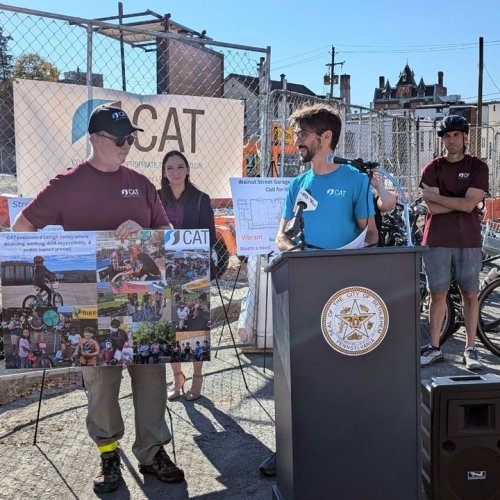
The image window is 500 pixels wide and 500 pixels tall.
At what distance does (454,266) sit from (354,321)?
9.63ft

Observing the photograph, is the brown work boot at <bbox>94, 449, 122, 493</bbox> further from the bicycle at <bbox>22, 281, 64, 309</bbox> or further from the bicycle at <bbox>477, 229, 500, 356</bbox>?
the bicycle at <bbox>477, 229, 500, 356</bbox>

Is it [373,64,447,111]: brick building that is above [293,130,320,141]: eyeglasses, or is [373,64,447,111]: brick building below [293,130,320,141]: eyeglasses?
above

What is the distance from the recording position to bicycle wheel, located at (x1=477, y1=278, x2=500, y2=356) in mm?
5461

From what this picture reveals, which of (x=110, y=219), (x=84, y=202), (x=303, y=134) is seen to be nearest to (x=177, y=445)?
(x=110, y=219)

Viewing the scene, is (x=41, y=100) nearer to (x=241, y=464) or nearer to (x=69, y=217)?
(x=69, y=217)

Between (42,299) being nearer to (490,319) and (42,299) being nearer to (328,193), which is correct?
(328,193)

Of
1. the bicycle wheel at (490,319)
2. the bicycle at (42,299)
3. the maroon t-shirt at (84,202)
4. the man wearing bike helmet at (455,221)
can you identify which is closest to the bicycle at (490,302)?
the bicycle wheel at (490,319)

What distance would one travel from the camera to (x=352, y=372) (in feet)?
8.00

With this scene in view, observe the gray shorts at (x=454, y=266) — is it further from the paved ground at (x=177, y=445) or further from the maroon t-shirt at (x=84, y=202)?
the maroon t-shirt at (x=84, y=202)

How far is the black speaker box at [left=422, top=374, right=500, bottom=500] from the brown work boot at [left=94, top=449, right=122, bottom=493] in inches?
65.7

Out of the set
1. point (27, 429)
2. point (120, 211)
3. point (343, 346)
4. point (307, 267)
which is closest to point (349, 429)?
point (343, 346)

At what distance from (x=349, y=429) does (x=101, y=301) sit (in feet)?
4.59

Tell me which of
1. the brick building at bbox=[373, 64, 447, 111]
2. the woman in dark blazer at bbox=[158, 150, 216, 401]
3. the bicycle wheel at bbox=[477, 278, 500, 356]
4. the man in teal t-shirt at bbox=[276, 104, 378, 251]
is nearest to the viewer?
the man in teal t-shirt at bbox=[276, 104, 378, 251]

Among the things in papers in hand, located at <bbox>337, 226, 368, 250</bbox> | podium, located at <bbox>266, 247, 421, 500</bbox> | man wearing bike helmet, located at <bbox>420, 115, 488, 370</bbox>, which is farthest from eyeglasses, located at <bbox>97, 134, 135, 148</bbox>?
man wearing bike helmet, located at <bbox>420, 115, 488, 370</bbox>
